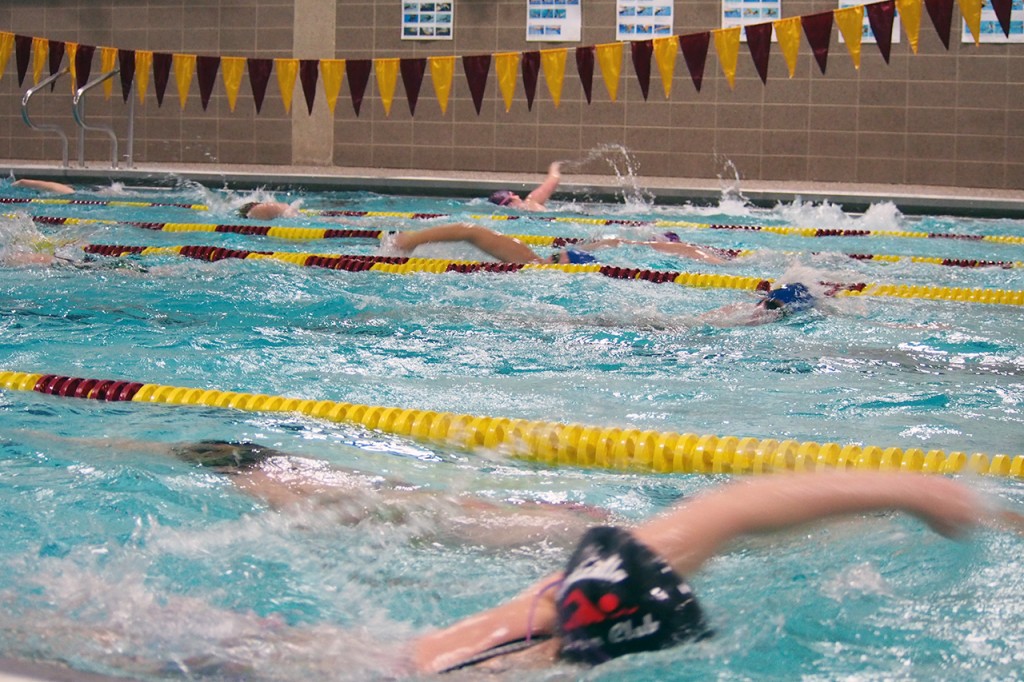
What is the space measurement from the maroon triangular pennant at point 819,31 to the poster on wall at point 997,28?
3.44 m

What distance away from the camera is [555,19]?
38.1ft

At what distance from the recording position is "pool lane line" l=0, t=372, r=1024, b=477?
2.65m

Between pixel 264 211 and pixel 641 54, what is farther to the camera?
pixel 641 54

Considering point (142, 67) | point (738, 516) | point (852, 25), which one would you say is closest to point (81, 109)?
point (142, 67)

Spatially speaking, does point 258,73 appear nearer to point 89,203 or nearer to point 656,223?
point 89,203

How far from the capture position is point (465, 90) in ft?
39.1

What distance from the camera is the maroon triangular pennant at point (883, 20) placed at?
7473mm

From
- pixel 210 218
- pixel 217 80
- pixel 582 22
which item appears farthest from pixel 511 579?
pixel 217 80

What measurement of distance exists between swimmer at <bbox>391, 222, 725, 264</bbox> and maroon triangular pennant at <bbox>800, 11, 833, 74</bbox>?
210 cm

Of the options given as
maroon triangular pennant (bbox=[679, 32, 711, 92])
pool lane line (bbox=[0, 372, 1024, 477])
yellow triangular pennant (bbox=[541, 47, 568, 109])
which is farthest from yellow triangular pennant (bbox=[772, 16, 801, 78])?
pool lane line (bbox=[0, 372, 1024, 477])

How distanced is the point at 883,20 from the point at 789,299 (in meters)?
3.72

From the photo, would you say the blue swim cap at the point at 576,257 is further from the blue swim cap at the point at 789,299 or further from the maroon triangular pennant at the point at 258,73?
the maroon triangular pennant at the point at 258,73

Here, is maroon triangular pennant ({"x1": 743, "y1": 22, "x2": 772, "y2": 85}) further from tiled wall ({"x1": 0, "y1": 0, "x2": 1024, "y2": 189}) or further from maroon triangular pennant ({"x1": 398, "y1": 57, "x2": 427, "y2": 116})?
tiled wall ({"x1": 0, "y1": 0, "x2": 1024, "y2": 189})

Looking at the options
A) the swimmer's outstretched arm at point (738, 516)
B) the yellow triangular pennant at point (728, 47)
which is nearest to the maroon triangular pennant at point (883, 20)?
the yellow triangular pennant at point (728, 47)
